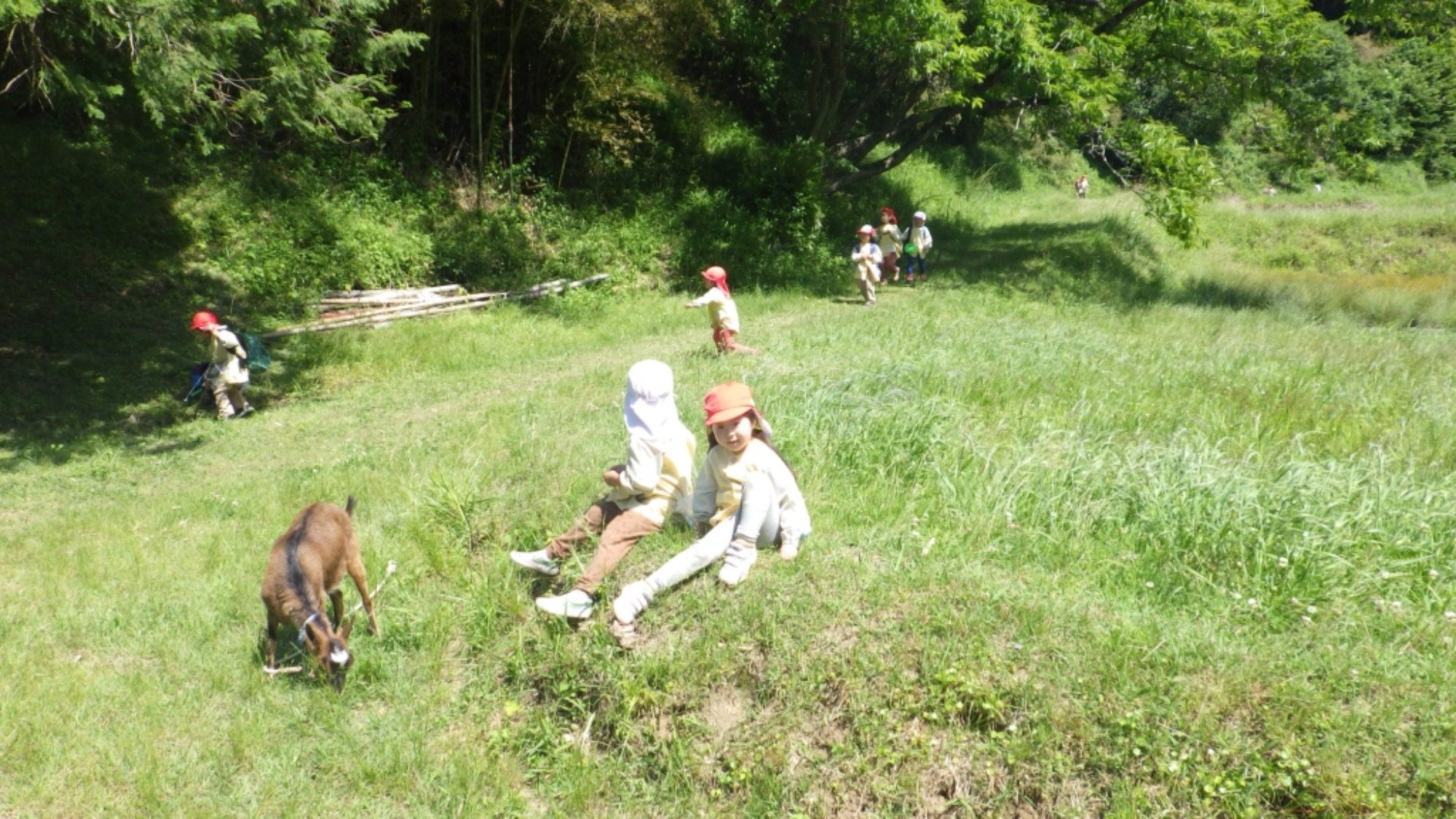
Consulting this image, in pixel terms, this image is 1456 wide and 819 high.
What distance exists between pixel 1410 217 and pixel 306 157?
91.4ft

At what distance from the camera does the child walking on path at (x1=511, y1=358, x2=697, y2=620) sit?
17.3 feet

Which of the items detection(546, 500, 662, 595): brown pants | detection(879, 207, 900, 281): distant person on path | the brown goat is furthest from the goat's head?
detection(879, 207, 900, 281): distant person on path

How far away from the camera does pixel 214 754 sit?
501cm

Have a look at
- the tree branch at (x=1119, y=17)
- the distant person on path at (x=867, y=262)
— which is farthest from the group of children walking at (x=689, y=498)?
the tree branch at (x=1119, y=17)

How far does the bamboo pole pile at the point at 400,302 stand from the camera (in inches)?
587

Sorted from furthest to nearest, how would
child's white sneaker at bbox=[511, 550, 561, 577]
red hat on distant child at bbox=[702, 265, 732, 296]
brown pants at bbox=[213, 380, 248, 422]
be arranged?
brown pants at bbox=[213, 380, 248, 422], red hat on distant child at bbox=[702, 265, 732, 296], child's white sneaker at bbox=[511, 550, 561, 577]

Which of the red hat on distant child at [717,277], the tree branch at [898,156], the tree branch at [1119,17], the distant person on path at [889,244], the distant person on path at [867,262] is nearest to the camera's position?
the red hat on distant child at [717,277]

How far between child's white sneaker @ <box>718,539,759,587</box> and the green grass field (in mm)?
116

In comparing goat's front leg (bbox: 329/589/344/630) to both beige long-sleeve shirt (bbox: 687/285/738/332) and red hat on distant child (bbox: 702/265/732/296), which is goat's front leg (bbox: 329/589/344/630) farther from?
red hat on distant child (bbox: 702/265/732/296)

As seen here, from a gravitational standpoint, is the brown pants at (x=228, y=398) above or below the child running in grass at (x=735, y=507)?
below

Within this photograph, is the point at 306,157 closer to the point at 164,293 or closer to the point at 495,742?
the point at 164,293

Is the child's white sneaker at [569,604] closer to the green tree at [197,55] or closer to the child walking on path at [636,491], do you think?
the child walking on path at [636,491]

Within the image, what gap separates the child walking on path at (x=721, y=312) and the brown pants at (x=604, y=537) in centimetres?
576

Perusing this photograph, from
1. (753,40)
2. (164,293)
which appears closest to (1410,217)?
(753,40)
